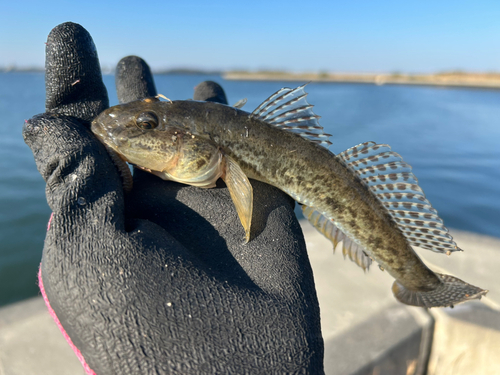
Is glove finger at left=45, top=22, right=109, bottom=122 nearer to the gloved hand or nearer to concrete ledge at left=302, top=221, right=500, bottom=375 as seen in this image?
the gloved hand

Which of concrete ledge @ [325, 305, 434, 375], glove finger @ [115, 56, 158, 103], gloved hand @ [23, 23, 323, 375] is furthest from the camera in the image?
concrete ledge @ [325, 305, 434, 375]

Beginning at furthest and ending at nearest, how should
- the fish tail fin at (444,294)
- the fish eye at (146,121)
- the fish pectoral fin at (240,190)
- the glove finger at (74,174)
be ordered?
1. the fish tail fin at (444,294)
2. the fish eye at (146,121)
3. the fish pectoral fin at (240,190)
4. the glove finger at (74,174)

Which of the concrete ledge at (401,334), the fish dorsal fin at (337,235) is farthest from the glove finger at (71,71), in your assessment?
the concrete ledge at (401,334)

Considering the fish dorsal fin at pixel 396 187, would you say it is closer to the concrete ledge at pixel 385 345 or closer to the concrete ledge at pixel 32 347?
the concrete ledge at pixel 385 345

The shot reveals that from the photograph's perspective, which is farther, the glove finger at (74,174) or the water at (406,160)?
the water at (406,160)

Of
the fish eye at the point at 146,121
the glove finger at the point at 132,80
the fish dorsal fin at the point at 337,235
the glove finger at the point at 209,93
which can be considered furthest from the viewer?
the glove finger at the point at 209,93

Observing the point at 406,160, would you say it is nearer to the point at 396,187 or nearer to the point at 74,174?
the point at 396,187

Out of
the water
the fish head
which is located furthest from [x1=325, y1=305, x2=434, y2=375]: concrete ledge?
the water
